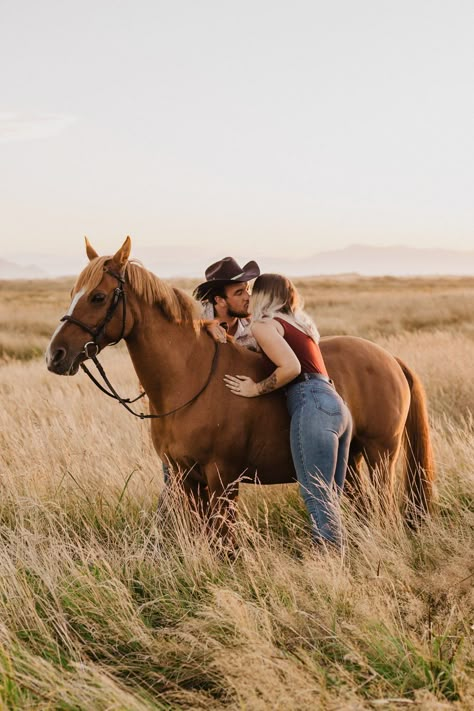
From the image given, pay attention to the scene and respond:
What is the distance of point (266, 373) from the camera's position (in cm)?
402

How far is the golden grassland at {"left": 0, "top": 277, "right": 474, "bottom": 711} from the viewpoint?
2.67 metres

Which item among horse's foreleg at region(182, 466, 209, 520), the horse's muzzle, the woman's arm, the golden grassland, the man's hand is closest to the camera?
the golden grassland

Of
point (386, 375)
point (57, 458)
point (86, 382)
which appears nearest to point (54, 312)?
point (86, 382)

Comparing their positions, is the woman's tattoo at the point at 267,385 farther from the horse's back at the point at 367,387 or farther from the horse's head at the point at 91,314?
the horse's head at the point at 91,314

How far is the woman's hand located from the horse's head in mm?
674

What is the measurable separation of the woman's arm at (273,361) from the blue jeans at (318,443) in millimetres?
170

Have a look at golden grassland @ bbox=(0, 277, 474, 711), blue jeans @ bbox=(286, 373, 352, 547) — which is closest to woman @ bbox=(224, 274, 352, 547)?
blue jeans @ bbox=(286, 373, 352, 547)

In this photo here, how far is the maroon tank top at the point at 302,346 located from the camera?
3859 mm

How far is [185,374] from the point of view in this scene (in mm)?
3814

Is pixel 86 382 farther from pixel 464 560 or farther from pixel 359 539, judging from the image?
pixel 464 560

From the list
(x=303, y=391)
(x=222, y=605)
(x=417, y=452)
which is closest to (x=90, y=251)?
(x=303, y=391)

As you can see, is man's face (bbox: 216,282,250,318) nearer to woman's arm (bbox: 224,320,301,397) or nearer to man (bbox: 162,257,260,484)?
man (bbox: 162,257,260,484)

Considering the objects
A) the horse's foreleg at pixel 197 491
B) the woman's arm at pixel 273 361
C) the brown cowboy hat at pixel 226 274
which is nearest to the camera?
the woman's arm at pixel 273 361

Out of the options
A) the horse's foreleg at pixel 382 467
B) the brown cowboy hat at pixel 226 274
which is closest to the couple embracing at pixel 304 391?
the brown cowboy hat at pixel 226 274
